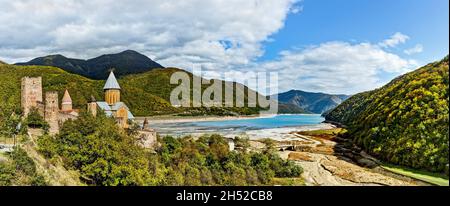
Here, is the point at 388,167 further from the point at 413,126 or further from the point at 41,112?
the point at 41,112

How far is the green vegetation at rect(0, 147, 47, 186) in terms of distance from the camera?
16.8 ft

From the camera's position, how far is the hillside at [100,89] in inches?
517

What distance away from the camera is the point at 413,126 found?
6105mm

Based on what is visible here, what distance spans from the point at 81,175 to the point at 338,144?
748cm

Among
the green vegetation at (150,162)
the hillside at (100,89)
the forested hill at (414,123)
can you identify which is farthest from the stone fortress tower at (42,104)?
the forested hill at (414,123)

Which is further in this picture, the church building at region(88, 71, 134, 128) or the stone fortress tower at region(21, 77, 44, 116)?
the church building at region(88, 71, 134, 128)

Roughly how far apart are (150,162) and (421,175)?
5.91m

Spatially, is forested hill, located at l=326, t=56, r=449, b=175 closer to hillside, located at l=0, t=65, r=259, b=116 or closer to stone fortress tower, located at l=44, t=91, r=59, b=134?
hillside, located at l=0, t=65, r=259, b=116

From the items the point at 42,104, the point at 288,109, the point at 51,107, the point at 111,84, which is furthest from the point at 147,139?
the point at 288,109

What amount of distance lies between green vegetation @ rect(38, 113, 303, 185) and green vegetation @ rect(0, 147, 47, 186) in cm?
120

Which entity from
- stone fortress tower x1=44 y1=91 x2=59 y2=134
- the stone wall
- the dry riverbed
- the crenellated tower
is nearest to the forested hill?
the dry riverbed

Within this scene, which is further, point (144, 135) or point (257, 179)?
point (144, 135)

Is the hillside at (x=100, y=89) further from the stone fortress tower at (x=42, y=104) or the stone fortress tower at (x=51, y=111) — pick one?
the stone fortress tower at (x=51, y=111)
